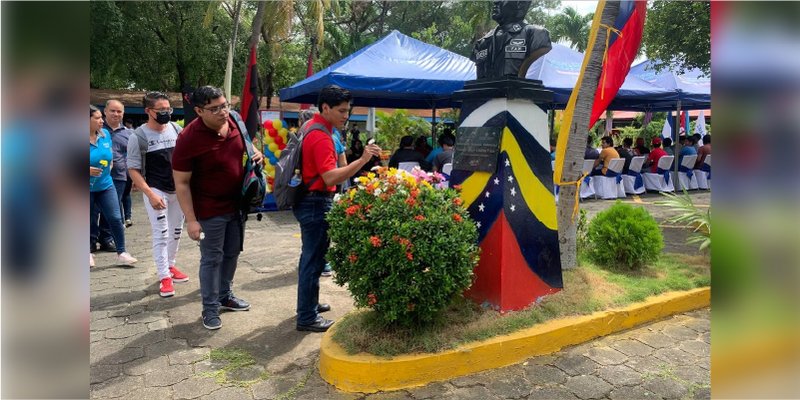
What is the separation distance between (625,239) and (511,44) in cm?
214

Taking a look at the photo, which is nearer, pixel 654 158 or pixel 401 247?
pixel 401 247

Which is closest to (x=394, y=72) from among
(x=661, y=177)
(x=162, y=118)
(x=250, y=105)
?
(x=250, y=105)

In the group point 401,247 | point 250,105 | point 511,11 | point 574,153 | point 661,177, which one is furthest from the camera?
point 661,177

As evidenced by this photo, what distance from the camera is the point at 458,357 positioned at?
2.90 metres

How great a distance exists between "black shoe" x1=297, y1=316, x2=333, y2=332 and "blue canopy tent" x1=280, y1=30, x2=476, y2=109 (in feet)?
18.3

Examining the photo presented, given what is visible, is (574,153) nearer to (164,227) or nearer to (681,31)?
(164,227)

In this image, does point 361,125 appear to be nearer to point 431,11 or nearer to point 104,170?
point 431,11

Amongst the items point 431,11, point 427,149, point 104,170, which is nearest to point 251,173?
point 104,170

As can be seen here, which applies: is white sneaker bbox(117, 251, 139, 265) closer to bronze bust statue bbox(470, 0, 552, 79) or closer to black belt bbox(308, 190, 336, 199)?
black belt bbox(308, 190, 336, 199)

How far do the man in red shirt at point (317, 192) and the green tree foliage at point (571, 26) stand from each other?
31.7 meters

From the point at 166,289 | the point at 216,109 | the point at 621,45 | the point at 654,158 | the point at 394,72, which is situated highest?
the point at 394,72

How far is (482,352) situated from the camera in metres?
2.97

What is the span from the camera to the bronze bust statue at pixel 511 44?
3430mm

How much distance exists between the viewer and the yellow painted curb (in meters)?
2.77
